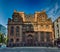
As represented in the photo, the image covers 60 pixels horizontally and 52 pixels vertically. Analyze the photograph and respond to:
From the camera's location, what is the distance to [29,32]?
17.7 m

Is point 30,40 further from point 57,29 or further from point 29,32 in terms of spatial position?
point 57,29

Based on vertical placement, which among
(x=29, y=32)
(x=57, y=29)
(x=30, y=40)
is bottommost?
(x=30, y=40)

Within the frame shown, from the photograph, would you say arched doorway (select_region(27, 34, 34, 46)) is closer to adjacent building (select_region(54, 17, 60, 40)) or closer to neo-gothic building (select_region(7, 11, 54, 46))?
neo-gothic building (select_region(7, 11, 54, 46))

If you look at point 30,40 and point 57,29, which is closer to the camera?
point 57,29

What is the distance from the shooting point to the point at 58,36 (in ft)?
46.3

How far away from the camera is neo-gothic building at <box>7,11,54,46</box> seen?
16000 mm

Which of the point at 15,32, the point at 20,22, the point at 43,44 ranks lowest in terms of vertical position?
the point at 43,44

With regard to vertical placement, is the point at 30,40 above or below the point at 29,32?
below

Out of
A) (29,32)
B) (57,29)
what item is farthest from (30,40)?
(57,29)

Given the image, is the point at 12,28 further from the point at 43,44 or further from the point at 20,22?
the point at 43,44

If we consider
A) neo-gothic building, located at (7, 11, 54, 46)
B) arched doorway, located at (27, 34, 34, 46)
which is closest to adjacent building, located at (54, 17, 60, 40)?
neo-gothic building, located at (7, 11, 54, 46)

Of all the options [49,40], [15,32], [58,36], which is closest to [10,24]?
[15,32]

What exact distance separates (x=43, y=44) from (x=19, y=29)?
2.92m

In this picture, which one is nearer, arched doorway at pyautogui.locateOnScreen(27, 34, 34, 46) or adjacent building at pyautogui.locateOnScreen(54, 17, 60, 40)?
adjacent building at pyautogui.locateOnScreen(54, 17, 60, 40)
